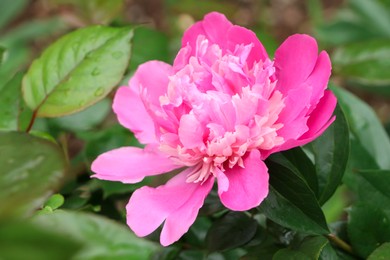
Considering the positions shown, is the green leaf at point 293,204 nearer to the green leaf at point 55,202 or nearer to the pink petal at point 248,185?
the pink petal at point 248,185

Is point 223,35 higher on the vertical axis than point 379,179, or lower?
higher

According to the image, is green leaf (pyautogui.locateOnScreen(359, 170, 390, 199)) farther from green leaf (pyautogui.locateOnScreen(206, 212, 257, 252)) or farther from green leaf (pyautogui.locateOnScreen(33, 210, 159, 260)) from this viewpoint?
green leaf (pyautogui.locateOnScreen(33, 210, 159, 260))

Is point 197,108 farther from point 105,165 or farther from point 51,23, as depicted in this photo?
point 51,23

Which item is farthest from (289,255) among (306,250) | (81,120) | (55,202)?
(81,120)

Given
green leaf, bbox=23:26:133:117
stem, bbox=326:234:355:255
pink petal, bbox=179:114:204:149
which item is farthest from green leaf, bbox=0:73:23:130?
stem, bbox=326:234:355:255

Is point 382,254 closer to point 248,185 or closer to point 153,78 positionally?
point 248,185

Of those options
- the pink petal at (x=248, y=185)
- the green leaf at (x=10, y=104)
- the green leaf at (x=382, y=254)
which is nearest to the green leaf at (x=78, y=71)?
the green leaf at (x=10, y=104)

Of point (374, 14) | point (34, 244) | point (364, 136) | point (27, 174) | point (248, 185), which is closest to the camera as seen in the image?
point (34, 244)
